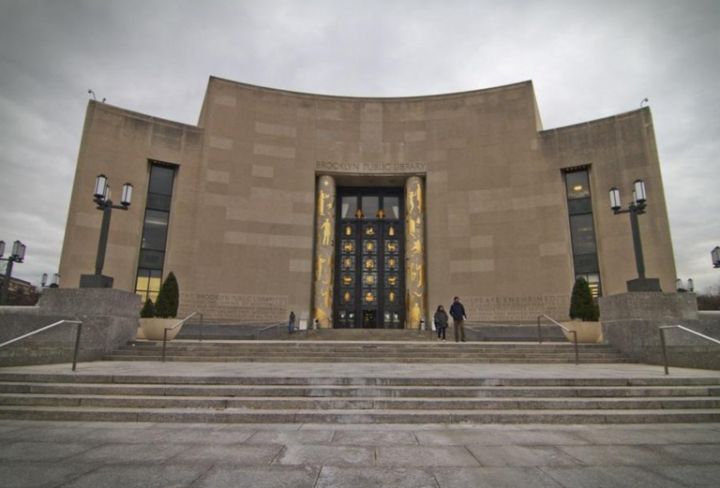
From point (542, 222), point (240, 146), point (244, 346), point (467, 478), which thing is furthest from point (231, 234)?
point (467, 478)

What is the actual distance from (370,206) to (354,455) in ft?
77.1

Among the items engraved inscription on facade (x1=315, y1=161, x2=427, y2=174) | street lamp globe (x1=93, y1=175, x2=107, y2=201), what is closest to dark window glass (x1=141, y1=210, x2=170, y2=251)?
engraved inscription on facade (x1=315, y1=161, x2=427, y2=174)

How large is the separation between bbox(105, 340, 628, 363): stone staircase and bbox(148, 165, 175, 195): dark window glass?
13028mm

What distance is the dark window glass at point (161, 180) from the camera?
23.5m

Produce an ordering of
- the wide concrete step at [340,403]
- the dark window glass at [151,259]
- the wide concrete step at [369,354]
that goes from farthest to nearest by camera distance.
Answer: the dark window glass at [151,259] → the wide concrete step at [369,354] → the wide concrete step at [340,403]

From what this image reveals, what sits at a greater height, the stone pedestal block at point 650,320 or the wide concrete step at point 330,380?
the stone pedestal block at point 650,320

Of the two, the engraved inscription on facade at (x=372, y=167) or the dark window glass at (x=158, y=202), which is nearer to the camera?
the dark window glass at (x=158, y=202)

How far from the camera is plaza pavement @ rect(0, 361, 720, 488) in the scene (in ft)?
12.3

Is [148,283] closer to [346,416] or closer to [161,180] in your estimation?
[161,180]

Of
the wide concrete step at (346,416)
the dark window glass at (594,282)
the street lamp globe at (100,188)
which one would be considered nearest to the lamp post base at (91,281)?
A: the street lamp globe at (100,188)

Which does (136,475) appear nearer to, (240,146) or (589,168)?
(240,146)

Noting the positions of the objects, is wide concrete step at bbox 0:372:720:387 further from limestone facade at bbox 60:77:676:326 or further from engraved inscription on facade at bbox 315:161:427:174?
engraved inscription on facade at bbox 315:161:427:174

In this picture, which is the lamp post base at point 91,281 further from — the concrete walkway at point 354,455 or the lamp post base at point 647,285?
the lamp post base at point 647,285

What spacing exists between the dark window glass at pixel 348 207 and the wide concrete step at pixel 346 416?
21.4 meters
